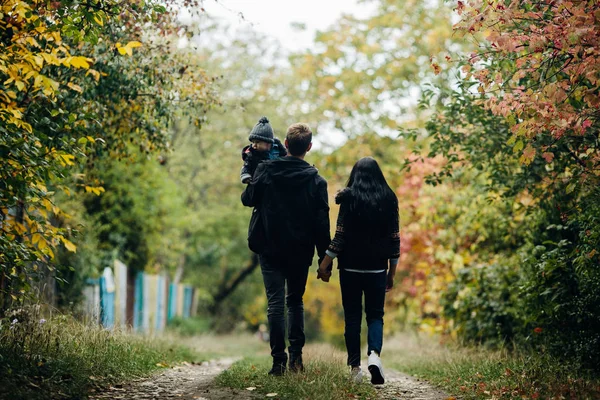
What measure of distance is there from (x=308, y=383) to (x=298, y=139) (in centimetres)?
228

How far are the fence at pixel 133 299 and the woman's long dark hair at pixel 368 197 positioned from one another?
348cm

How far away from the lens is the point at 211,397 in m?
5.70

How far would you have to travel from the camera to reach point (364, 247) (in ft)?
21.1

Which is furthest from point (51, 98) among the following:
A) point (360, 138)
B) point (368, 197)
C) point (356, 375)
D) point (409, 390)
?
point (360, 138)

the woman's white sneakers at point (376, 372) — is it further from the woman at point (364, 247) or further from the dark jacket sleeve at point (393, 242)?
the dark jacket sleeve at point (393, 242)

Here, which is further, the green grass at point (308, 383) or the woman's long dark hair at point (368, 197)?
the woman's long dark hair at point (368, 197)

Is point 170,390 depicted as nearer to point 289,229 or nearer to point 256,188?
point 289,229

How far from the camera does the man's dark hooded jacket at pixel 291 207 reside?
253 inches

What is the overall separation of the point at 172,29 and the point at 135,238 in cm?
1061

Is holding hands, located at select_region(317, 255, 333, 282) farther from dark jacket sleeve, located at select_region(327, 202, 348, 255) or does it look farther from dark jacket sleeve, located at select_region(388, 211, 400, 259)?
dark jacket sleeve, located at select_region(388, 211, 400, 259)

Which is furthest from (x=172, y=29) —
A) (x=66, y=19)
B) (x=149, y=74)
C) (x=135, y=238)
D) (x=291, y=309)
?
(x=135, y=238)

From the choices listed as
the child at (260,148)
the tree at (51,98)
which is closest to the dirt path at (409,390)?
the child at (260,148)

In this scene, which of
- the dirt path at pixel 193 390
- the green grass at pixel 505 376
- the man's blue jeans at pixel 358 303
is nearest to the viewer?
the green grass at pixel 505 376

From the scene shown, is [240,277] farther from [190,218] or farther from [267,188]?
[267,188]
